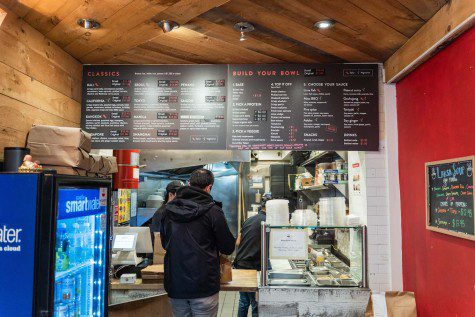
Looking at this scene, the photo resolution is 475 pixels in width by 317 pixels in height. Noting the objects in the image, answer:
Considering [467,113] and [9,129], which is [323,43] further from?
[9,129]

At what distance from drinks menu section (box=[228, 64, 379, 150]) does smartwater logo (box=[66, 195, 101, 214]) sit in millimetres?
1672

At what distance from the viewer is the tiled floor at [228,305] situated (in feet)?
19.4

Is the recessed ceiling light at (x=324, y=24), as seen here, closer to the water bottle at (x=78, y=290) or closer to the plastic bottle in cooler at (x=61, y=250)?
the plastic bottle in cooler at (x=61, y=250)

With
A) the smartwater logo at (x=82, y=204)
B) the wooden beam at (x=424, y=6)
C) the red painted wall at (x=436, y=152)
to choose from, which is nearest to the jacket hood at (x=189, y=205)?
the smartwater logo at (x=82, y=204)

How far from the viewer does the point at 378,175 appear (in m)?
3.89

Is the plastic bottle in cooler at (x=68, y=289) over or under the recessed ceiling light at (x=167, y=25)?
under

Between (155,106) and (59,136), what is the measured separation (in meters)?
1.27

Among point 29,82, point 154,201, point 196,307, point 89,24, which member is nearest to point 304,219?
point 196,307

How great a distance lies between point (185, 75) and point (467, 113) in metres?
2.55

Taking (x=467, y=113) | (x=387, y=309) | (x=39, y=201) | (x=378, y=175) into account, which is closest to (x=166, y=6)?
(x=39, y=201)

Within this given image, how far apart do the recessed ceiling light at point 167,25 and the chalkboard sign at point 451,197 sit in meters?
2.22

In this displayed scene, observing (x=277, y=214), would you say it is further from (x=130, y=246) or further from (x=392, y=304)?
(x=130, y=246)

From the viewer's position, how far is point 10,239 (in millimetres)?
1984

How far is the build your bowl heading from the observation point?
2.23 m
